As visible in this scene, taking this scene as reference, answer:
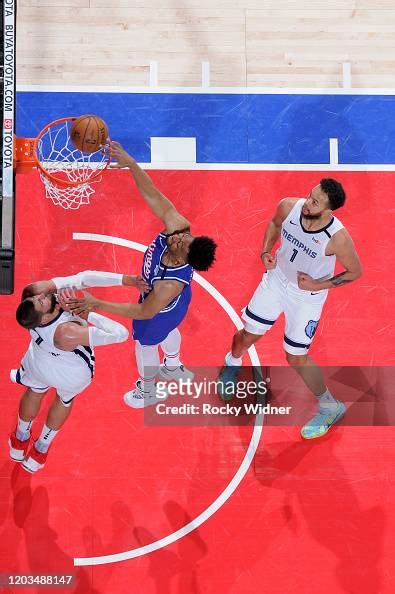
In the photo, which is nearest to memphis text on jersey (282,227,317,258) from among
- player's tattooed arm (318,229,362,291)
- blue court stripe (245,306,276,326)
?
player's tattooed arm (318,229,362,291)

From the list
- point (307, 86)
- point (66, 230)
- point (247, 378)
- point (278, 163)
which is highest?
point (307, 86)

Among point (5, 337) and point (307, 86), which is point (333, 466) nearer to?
point (5, 337)

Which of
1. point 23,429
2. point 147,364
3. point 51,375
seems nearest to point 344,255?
point 147,364

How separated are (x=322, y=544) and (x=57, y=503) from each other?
2.60 meters

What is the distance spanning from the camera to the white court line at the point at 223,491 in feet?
24.1

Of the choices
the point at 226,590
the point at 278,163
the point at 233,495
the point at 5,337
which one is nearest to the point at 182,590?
the point at 226,590

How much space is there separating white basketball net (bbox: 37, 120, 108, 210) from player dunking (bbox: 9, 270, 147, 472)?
131cm

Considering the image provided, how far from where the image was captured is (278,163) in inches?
327

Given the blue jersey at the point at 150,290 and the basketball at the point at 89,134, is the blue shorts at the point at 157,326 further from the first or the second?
the basketball at the point at 89,134

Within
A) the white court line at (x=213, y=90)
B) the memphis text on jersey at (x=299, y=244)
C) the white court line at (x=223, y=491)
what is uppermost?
the white court line at (x=213, y=90)

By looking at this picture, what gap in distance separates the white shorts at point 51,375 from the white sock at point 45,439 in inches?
15.0

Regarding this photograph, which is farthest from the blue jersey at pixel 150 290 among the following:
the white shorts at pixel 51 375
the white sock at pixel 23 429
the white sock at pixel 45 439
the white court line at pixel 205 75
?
the white court line at pixel 205 75

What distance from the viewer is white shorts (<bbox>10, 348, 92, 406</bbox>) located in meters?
6.77

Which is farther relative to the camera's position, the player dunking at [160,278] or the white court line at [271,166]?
the white court line at [271,166]
